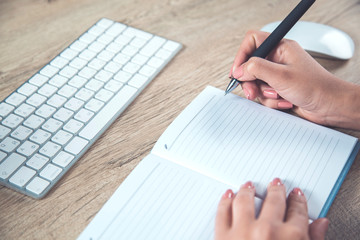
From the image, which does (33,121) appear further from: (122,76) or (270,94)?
(270,94)

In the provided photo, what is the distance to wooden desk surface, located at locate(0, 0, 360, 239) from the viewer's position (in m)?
0.58

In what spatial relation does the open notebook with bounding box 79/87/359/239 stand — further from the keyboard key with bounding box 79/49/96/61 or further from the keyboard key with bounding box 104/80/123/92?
the keyboard key with bounding box 79/49/96/61

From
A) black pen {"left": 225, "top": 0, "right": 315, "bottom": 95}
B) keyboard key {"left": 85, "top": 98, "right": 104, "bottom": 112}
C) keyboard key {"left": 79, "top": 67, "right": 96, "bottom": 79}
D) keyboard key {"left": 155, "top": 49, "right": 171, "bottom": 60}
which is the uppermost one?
black pen {"left": 225, "top": 0, "right": 315, "bottom": 95}

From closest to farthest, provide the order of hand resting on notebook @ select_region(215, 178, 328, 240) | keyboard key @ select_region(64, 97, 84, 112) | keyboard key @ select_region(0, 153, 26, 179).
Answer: hand resting on notebook @ select_region(215, 178, 328, 240) → keyboard key @ select_region(0, 153, 26, 179) → keyboard key @ select_region(64, 97, 84, 112)

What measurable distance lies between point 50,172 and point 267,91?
43 centimetres

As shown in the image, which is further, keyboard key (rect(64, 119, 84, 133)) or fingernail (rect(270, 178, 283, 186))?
keyboard key (rect(64, 119, 84, 133))

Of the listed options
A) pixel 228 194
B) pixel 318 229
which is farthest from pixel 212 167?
pixel 318 229

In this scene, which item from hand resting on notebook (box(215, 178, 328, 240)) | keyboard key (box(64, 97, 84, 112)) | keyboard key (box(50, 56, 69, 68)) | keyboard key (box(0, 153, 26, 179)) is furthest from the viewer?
keyboard key (box(50, 56, 69, 68))

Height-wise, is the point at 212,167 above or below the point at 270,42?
below

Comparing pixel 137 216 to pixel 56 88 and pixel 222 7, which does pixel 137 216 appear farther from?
pixel 222 7

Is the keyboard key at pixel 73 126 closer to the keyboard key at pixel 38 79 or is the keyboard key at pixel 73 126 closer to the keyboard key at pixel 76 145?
the keyboard key at pixel 76 145

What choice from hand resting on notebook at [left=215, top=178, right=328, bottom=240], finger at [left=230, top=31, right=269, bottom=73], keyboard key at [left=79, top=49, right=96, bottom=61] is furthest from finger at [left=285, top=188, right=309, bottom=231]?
keyboard key at [left=79, top=49, right=96, bottom=61]

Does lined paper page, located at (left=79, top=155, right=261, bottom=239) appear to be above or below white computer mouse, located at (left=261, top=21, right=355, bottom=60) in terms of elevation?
below

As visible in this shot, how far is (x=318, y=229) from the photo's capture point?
1.71 feet
